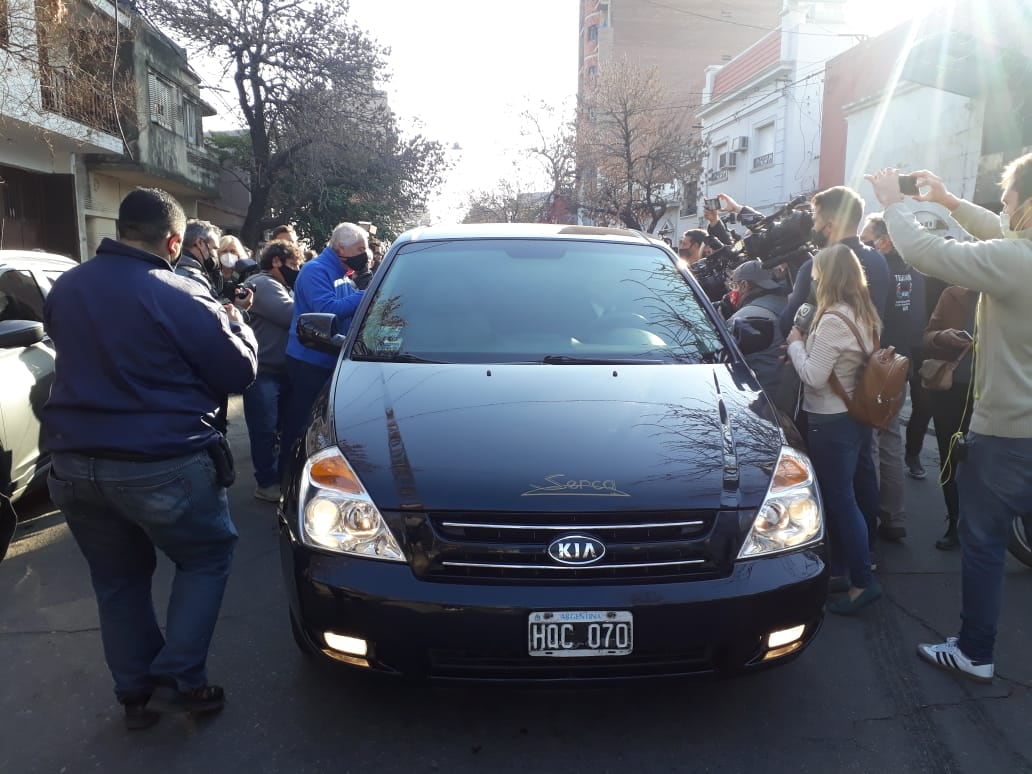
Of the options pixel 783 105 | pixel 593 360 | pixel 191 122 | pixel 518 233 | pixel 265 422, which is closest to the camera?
pixel 593 360

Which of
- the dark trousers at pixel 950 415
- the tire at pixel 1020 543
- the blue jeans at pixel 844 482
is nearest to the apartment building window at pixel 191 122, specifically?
the dark trousers at pixel 950 415

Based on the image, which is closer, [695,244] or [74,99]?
[695,244]

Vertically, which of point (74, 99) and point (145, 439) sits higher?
point (74, 99)

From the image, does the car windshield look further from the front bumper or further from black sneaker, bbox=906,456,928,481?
black sneaker, bbox=906,456,928,481

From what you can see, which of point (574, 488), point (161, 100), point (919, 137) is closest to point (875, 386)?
point (574, 488)

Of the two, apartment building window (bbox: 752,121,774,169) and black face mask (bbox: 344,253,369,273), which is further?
apartment building window (bbox: 752,121,774,169)

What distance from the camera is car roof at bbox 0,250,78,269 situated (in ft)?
17.1

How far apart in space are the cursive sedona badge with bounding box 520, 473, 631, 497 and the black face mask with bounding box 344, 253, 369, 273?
3.24 m

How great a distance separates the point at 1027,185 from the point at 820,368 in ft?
3.52

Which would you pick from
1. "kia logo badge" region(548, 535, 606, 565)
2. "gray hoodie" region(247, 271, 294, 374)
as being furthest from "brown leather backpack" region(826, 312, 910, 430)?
"gray hoodie" region(247, 271, 294, 374)

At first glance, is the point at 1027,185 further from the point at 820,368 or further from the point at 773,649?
the point at 773,649

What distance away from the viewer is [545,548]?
8.18ft

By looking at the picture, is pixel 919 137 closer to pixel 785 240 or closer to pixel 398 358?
pixel 785 240

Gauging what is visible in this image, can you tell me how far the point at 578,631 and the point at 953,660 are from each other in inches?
68.5
